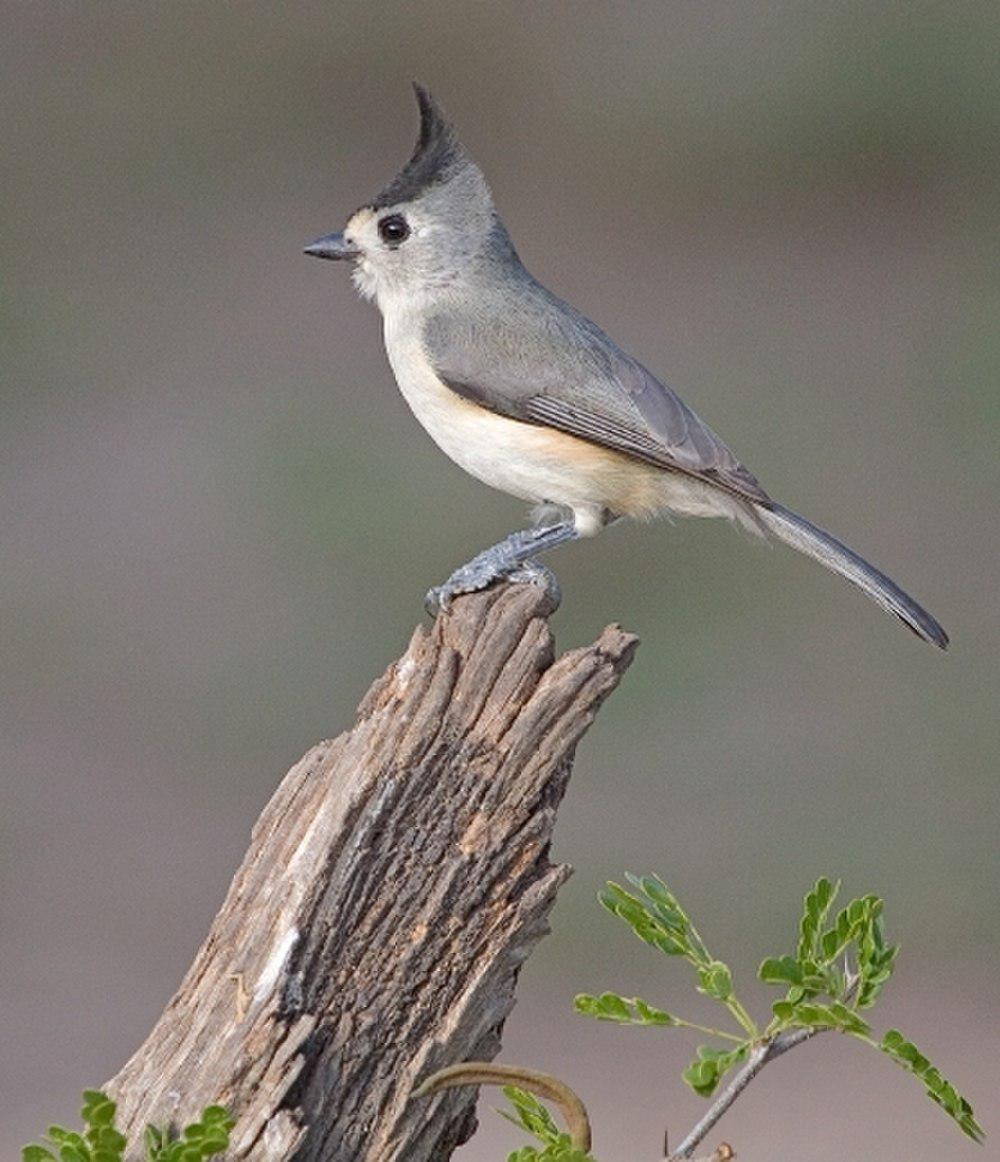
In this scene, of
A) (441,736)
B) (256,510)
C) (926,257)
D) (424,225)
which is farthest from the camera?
(926,257)

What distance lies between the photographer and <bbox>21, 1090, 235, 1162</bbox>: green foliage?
7.42 ft

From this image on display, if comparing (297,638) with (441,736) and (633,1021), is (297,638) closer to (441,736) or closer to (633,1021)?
(441,736)

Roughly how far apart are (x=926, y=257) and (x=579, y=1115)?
13.0 m

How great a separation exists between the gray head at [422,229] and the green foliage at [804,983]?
8.61ft

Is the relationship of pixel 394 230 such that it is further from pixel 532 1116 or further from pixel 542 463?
pixel 532 1116

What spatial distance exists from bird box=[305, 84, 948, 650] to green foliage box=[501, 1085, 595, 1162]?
6.36 feet

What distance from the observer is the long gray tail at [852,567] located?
13.7 ft

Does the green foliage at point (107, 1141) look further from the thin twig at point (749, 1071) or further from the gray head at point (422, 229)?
the gray head at point (422, 229)

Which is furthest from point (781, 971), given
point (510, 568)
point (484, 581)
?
point (510, 568)

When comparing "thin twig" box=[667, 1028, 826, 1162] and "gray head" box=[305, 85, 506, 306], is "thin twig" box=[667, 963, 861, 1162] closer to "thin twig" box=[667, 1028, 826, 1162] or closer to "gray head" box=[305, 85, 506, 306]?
"thin twig" box=[667, 1028, 826, 1162]

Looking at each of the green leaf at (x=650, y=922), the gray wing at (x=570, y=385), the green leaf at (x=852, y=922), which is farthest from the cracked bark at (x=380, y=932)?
the gray wing at (x=570, y=385)

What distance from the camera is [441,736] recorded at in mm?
2990

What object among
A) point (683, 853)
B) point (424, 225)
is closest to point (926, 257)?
point (683, 853)

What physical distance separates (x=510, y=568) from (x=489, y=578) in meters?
0.13
